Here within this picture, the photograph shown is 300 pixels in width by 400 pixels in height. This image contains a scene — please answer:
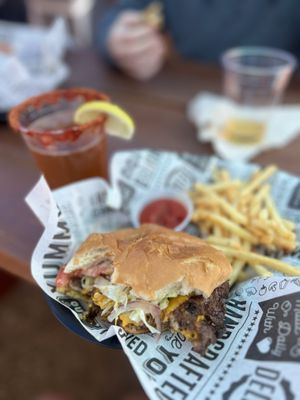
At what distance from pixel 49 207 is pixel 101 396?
122cm

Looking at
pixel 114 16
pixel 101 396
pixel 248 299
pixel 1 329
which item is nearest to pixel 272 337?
pixel 248 299

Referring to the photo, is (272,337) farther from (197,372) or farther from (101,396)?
(101,396)

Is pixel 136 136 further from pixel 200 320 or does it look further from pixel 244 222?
A: pixel 200 320

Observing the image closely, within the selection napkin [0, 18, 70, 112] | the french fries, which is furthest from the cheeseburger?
napkin [0, 18, 70, 112]

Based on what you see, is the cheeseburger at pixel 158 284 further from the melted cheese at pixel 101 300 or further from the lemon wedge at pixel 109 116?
the lemon wedge at pixel 109 116

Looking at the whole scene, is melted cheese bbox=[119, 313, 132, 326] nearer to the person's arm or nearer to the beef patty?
the beef patty

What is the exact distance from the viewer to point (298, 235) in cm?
126

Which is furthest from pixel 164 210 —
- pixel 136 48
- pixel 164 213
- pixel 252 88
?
pixel 136 48

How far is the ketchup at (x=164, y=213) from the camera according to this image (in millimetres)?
1329

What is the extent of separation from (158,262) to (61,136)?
521mm

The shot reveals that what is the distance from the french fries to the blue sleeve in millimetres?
1199

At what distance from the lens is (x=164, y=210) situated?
1.37 metres

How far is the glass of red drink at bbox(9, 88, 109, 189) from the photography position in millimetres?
1294

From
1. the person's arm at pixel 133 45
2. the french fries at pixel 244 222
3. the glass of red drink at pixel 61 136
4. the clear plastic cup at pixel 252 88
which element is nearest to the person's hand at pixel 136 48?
the person's arm at pixel 133 45
